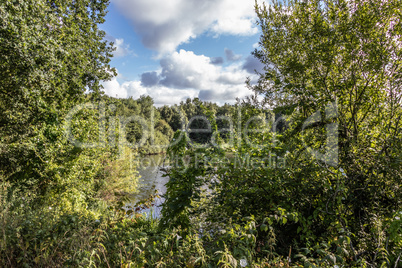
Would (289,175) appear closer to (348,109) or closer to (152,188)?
(348,109)

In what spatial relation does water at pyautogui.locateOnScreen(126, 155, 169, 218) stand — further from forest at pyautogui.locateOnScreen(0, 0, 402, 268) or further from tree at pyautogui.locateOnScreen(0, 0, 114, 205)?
tree at pyautogui.locateOnScreen(0, 0, 114, 205)

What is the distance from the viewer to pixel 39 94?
5410 millimetres

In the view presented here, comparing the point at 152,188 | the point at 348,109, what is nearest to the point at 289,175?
the point at 348,109

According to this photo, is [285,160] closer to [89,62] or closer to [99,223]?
[99,223]

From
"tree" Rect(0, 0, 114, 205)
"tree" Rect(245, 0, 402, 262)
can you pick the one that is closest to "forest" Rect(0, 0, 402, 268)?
"tree" Rect(245, 0, 402, 262)

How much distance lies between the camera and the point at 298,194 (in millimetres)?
2229

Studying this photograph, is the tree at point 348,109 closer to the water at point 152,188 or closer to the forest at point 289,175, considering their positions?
the forest at point 289,175

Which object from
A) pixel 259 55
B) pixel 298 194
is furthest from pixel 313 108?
pixel 259 55

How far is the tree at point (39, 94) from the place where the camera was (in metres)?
4.93

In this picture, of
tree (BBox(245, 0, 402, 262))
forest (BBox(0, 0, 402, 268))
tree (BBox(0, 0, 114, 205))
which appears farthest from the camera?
tree (BBox(0, 0, 114, 205))

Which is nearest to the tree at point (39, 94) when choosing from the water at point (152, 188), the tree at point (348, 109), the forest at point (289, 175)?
the forest at point (289, 175)

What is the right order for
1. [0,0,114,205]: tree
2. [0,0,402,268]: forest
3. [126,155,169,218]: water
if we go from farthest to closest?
[0,0,114,205]: tree → [126,155,169,218]: water → [0,0,402,268]: forest

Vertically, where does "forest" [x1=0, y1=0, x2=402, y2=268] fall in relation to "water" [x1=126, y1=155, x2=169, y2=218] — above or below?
above

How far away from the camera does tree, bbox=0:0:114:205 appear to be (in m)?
4.93
